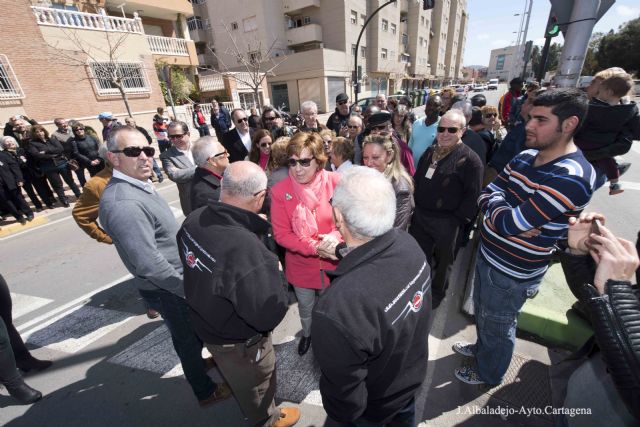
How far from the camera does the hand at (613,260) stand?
3.59 feet

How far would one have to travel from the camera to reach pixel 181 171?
393 centimetres

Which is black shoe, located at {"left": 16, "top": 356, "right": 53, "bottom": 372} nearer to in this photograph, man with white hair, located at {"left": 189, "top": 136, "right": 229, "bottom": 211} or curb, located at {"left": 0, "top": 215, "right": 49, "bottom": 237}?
man with white hair, located at {"left": 189, "top": 136, "right": 229, "bottom": 211}

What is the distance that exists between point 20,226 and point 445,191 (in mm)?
9111

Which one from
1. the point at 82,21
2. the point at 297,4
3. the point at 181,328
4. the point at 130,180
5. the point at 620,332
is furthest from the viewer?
the point at 297,4

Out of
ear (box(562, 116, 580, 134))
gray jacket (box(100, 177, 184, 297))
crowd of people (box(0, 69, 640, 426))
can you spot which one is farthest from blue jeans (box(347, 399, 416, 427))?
ear (box(562, 116, 580, 134))

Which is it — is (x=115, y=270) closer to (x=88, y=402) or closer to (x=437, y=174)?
(x=88, y=402)

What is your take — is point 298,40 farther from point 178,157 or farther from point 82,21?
point 178,157

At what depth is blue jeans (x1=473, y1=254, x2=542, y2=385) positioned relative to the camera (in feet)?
6.82

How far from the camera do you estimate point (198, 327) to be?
1.90 m

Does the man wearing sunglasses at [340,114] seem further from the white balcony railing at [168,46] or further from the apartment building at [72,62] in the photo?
the white balcony railing at [168,46]

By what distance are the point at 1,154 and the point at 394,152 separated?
8664 millimetres

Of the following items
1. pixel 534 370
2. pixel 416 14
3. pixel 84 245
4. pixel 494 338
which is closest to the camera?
pixel 494 338

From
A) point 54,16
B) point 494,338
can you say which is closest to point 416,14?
point 54,16

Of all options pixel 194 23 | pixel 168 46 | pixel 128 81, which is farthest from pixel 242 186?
pixel 194 23
